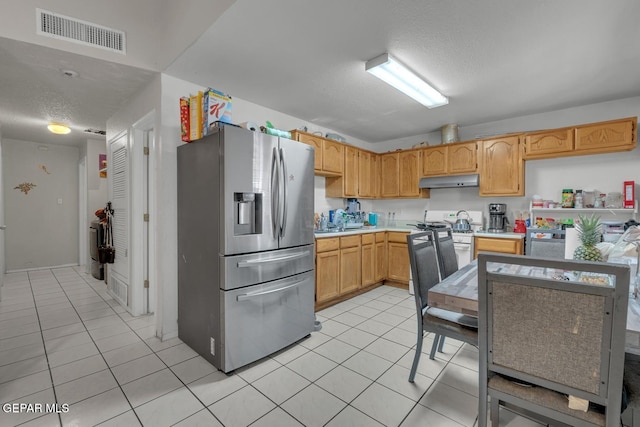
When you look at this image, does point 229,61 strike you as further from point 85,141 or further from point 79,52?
point 85,141

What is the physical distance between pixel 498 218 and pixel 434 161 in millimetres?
1187

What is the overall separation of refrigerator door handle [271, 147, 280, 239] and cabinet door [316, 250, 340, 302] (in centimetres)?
111

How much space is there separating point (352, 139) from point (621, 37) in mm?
3293

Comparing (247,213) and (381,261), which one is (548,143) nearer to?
(381,261)

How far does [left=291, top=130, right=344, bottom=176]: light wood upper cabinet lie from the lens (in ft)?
11.8

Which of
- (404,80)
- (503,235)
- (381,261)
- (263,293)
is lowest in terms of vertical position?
(381,261)

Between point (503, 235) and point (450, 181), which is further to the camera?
point (450, 181)

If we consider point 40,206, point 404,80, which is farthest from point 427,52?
point 40,206

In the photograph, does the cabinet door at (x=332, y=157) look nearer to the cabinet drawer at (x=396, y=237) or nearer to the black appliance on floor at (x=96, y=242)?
the cabinet drawer at (x=396, y=237)

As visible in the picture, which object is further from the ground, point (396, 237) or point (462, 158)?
point (462, 158)

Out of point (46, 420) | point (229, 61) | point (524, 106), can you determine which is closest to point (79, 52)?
point (229, 61)

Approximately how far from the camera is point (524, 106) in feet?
11.2

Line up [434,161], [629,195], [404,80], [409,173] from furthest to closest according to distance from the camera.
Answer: [409,173] → [434,161] → [629,195] → [404,80]

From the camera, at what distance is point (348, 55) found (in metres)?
2.30
